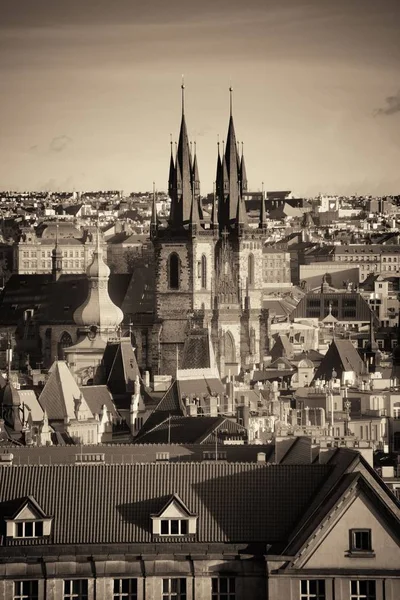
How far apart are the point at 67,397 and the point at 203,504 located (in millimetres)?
62186

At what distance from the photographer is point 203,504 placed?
164 feet

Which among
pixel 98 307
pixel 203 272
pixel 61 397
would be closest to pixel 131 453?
pixel 61 397

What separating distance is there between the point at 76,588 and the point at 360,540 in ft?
15.9

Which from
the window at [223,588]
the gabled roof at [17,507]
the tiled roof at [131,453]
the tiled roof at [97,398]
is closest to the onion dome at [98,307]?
the tiled roof at [97,398]

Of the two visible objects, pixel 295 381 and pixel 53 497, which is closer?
pixel 53 497

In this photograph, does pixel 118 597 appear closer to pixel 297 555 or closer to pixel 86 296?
pixel 297 555

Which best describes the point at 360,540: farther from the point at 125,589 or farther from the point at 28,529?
the point at 28,529

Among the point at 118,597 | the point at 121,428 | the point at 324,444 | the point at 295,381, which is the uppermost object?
the point at 295,381

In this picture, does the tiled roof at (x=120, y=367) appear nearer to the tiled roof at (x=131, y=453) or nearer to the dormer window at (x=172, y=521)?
the tiled roof at (x=131, y=453)

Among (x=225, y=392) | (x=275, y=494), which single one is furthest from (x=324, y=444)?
(x=225, y=392)

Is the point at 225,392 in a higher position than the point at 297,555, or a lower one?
higher

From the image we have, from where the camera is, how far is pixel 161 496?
164 feet

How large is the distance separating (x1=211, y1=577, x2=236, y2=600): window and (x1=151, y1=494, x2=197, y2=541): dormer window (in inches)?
42.5

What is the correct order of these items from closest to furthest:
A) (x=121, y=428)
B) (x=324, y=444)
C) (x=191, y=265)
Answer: (x=324, y=444), (x=121, y=428), (x=191, y=265)
